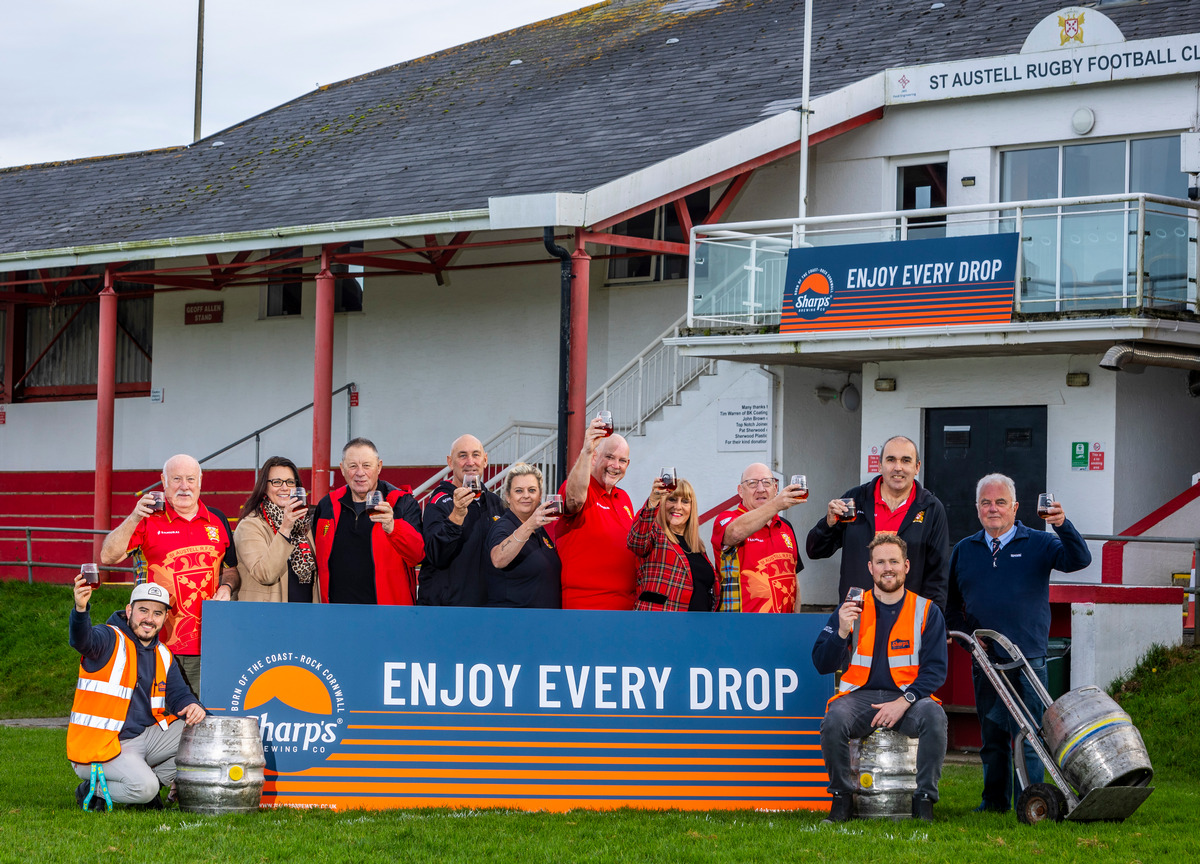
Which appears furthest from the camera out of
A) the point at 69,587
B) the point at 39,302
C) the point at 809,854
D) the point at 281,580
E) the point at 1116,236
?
the point at 39,302

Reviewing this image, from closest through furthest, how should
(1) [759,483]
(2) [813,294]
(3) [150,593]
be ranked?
(3) [150,593] → (1) [759,483] → (2) [813,294]

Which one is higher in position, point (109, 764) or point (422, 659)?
point (422, 659)

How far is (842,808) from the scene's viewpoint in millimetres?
7902

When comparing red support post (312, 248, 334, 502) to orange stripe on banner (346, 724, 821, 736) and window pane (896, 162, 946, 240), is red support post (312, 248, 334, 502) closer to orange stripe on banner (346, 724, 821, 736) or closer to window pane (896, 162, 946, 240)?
window pane (896, 162, 946, 240)

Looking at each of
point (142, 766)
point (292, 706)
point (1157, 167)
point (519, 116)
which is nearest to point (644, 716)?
point (292, 706)

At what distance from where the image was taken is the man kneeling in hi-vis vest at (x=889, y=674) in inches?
311

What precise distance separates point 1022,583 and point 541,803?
112 inches

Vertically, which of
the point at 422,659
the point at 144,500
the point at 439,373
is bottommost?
the point at 422,659

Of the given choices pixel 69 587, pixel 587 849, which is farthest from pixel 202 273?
pixel 587 849

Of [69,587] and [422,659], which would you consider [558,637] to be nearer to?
[422,659]

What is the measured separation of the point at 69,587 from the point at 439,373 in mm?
5876

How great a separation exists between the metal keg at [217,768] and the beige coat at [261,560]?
996mm

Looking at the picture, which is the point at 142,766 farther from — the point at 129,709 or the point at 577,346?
the point at 577,346

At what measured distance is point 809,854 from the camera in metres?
7.12
